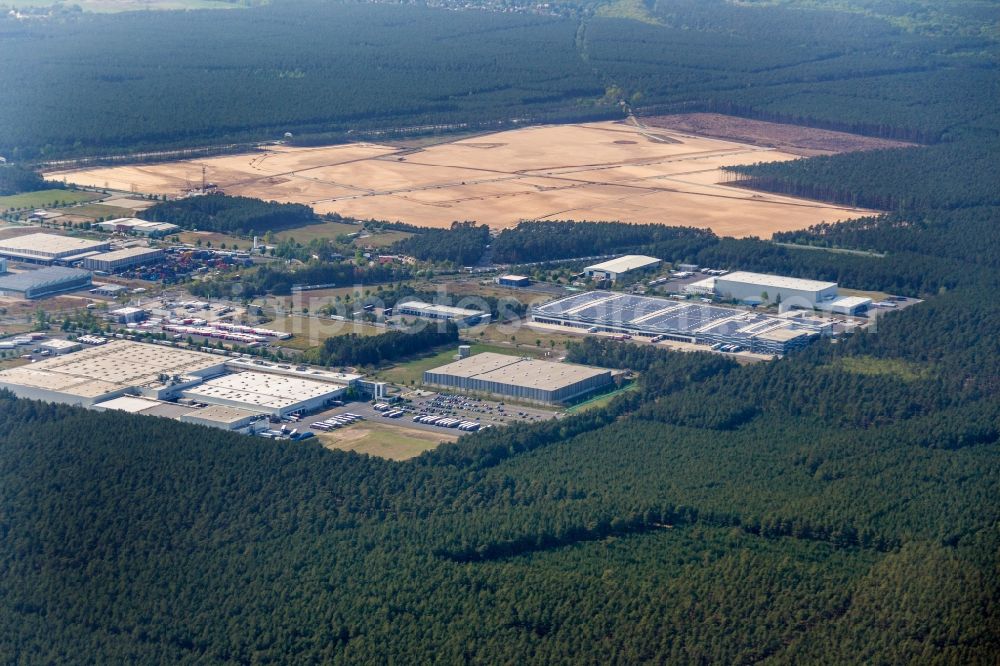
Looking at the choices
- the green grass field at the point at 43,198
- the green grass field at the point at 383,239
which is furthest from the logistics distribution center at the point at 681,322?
the green grass field at the point at 43,198

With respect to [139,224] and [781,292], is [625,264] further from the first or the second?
[139,224]

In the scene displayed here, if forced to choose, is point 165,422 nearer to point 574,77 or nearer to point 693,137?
point 693,137

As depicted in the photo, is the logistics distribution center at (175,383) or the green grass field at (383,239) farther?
the green grass field at (383,239)

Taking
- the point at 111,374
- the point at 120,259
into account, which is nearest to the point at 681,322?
the point at 111,374

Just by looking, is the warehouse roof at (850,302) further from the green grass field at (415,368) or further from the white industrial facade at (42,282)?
the white industrial facade at (42,282)

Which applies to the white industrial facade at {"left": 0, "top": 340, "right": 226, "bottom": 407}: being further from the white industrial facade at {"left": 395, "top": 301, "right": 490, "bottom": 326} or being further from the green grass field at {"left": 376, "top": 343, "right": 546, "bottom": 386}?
the white industrial facade at {"left": 395, "top": 301, "right": 490, "bottom": 326}

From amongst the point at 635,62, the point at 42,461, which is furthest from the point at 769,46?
the point at 42,461
